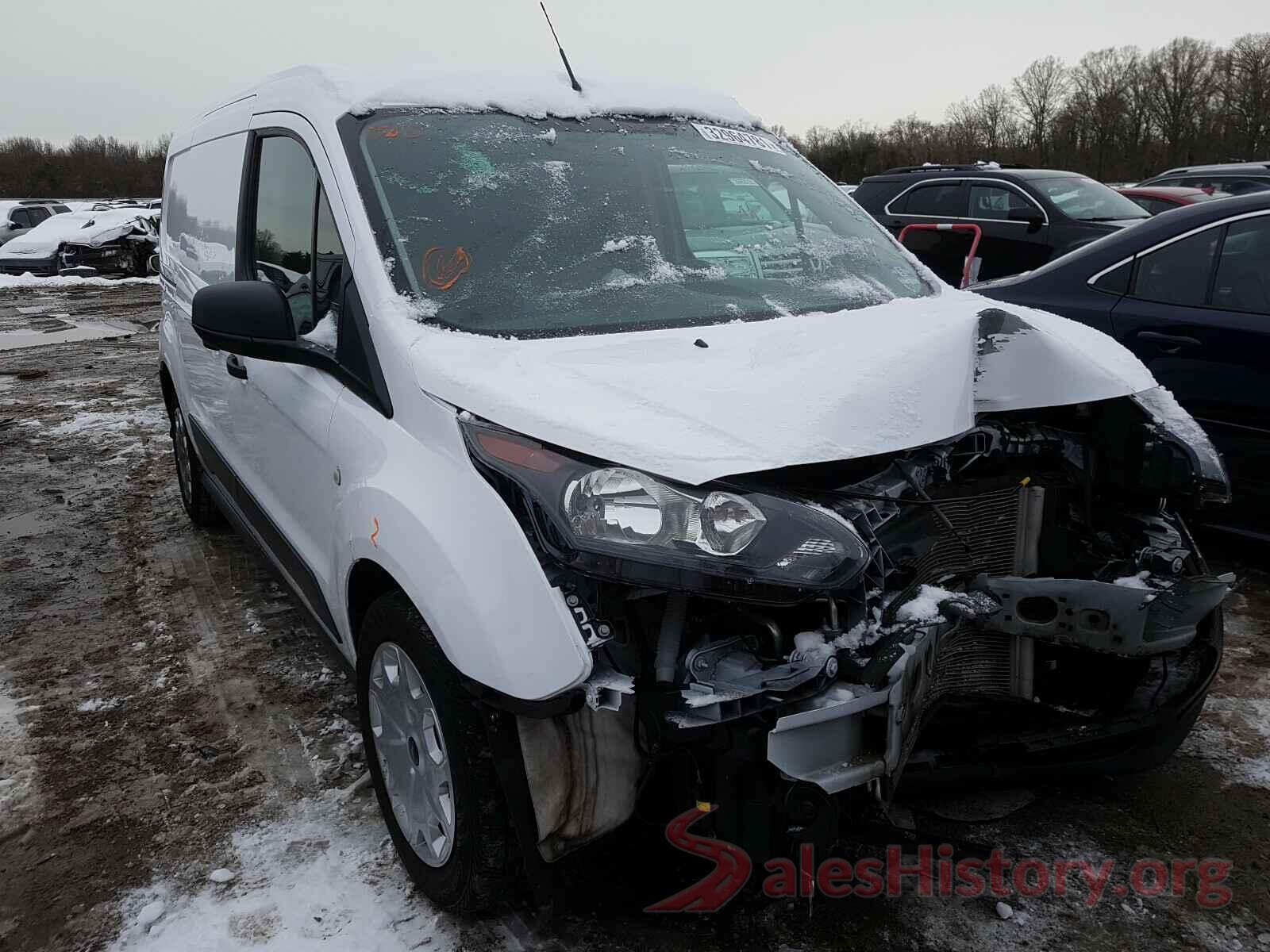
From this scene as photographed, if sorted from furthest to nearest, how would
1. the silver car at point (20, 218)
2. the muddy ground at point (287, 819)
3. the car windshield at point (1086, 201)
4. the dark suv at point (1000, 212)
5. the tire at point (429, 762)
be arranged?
the silver car at point (20, 218) → the car windshield at point (1086, 201) → the dark suv at point (1000, 212) → the muddy ground at point (287, 819) → the tire at point (429, 762)

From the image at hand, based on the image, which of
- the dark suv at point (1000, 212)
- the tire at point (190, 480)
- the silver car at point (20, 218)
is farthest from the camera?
the silver car at point (20, 218)

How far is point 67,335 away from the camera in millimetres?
12969

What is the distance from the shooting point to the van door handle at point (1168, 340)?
157 inches

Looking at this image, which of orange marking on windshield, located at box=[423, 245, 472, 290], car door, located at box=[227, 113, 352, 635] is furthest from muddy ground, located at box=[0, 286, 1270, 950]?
orange marking on windshield, located at box=[423, 245, 472, 290]

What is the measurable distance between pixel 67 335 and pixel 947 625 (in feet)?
44.8

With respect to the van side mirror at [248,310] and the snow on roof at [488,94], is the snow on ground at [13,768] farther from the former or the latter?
the snow on roof at [488,94]

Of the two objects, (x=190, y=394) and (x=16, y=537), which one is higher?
(x=190, y=394)

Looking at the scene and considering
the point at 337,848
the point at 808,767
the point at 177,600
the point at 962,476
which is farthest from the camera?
the point at 177,600

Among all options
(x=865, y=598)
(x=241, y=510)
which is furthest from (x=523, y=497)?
(x=241, y=510)

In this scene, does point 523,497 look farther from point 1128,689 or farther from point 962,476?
point 1128,689

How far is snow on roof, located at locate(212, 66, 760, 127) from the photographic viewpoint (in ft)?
9.38

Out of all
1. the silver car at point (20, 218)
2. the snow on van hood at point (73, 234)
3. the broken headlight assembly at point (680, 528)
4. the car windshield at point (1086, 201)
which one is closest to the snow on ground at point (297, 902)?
the broken headlight assembly at point (680, 528)

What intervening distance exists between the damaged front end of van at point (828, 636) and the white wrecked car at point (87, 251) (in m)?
21.3

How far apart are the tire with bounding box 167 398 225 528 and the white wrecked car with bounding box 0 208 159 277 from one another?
1733 centimetres
